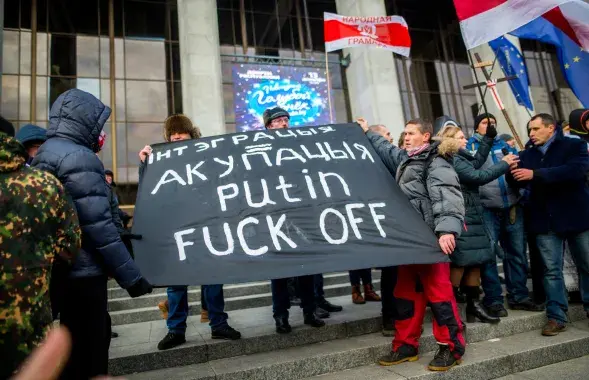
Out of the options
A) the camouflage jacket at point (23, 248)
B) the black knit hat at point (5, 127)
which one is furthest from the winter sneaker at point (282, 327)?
the black knit hat at point (5, 127)

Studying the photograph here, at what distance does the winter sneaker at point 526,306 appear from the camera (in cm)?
424

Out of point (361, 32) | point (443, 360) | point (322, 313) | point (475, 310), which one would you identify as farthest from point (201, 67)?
point (443, 360)

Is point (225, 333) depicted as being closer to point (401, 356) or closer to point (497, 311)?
point (401, 356)

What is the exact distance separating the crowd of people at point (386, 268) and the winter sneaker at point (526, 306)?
0.04ft

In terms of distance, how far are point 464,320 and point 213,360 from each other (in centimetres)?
260

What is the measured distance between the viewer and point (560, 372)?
3.24 meters

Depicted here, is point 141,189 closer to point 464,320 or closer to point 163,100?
point 464,320

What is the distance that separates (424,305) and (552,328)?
1.51 meters

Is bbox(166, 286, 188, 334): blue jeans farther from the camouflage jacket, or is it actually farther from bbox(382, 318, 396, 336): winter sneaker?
the camouflage jacket

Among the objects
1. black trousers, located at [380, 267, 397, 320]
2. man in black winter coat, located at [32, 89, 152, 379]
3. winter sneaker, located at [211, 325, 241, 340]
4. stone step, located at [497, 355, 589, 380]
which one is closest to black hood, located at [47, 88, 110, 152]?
man in black winter coat, located at [32, 89, 152, 379]

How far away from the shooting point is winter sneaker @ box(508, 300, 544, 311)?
4.24 meters

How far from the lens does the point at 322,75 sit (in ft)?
35.0

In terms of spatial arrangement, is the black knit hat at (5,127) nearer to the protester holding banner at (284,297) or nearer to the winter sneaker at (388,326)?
the protester holding banner at (284,297)

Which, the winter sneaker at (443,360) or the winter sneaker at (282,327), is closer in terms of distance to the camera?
the winter sneaker at (443,360)
